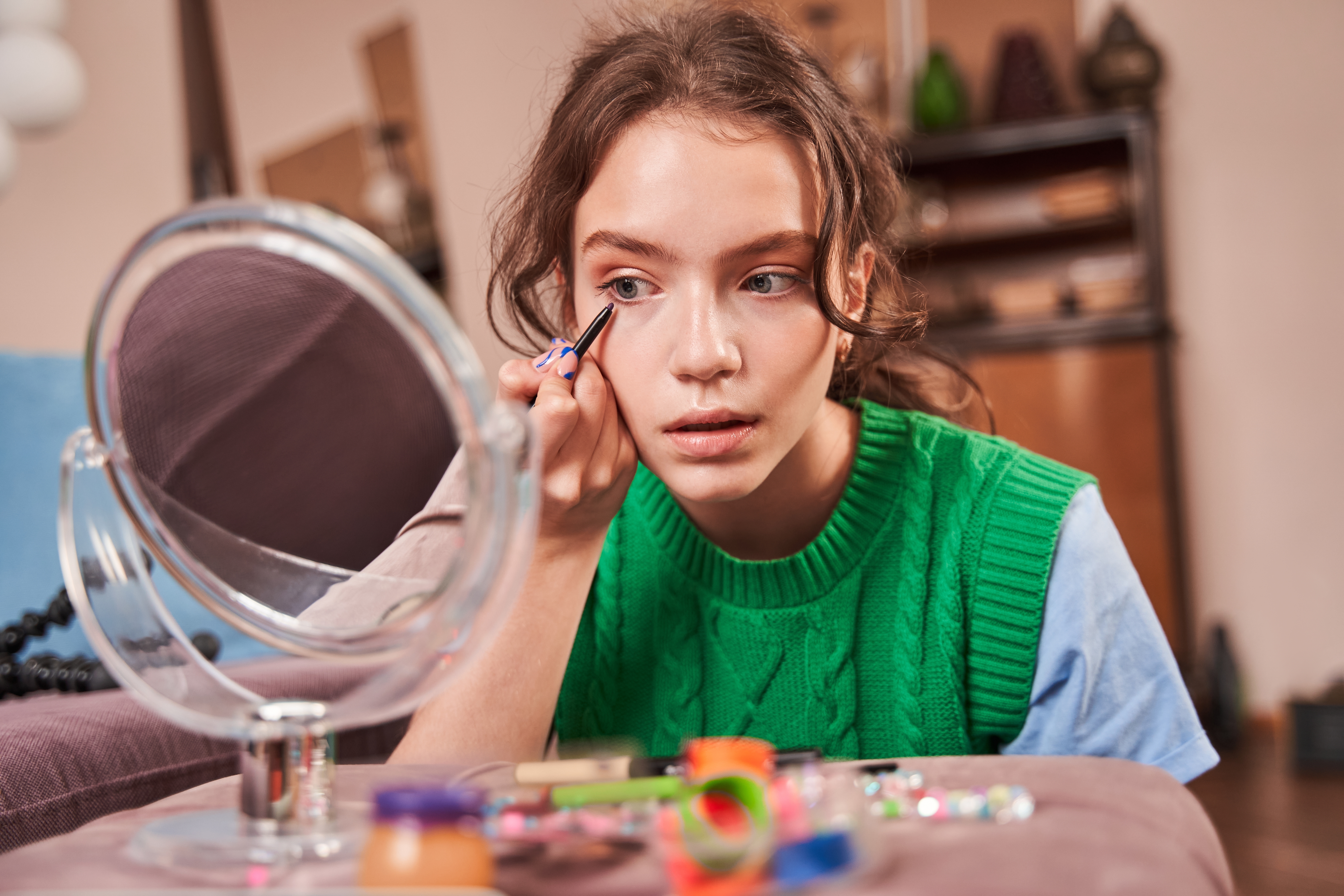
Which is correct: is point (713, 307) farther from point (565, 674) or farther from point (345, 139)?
point (345, 139)

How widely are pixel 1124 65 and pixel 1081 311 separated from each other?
0.70m

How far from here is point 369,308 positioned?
435 mm

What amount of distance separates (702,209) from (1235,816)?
206cm

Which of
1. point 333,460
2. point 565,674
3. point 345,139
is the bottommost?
point 565,674

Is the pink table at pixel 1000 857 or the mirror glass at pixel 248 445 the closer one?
the pink table at pixel 1000 857

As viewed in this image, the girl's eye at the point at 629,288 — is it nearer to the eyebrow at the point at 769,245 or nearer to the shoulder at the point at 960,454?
the eyebrow at the point at 769,245

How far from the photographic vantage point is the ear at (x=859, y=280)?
0.84 metres

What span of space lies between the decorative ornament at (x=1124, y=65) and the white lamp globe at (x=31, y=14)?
8.61 ft

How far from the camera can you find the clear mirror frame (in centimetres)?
39

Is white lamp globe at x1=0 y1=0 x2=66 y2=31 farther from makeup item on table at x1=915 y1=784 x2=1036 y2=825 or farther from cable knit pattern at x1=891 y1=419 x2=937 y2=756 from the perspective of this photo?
makeup item on table at x1=915 y1=784 x2=1036 y2=825

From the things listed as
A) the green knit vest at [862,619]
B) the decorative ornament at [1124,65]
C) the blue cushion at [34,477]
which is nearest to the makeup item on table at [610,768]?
the green knit vest at [862,619]

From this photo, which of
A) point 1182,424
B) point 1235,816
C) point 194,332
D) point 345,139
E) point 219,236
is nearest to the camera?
point 219,236

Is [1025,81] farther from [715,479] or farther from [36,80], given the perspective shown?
[715,479]

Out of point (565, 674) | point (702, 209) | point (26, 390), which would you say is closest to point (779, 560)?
point (565, 674)
